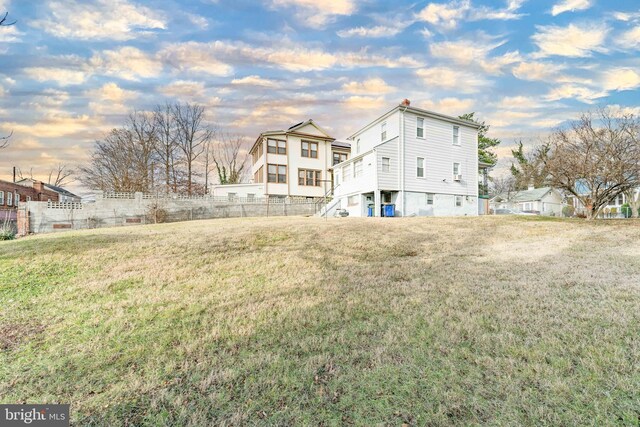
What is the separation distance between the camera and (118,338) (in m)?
3.39

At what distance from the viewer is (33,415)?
7.41 feet

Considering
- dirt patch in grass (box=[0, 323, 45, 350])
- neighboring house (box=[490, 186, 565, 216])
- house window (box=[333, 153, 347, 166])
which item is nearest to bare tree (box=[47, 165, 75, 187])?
house window (box=[333, 153, 347, 166])

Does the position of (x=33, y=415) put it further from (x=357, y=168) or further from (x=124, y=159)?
(x=124, y=159)

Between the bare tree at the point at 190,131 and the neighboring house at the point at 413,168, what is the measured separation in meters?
19.6

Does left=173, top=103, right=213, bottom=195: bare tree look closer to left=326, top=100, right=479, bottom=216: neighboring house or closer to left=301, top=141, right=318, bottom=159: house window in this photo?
left=301, top=141, right=318, bottom=159: house window

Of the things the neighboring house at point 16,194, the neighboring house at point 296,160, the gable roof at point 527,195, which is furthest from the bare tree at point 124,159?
the gable roof at point 527,195

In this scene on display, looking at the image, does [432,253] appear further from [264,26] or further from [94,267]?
[264,26]

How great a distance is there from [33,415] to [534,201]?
4739 centimetres

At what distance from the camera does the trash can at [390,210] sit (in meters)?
17.9

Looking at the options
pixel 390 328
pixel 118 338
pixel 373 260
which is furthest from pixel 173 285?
pixel 373 260

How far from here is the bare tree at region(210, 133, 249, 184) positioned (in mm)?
38406

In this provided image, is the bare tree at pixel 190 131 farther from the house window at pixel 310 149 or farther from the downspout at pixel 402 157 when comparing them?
the downspout at pixel 402 157

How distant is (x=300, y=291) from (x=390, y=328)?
1928 millimetres

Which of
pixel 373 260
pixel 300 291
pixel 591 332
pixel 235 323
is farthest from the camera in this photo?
pixel 373 260
